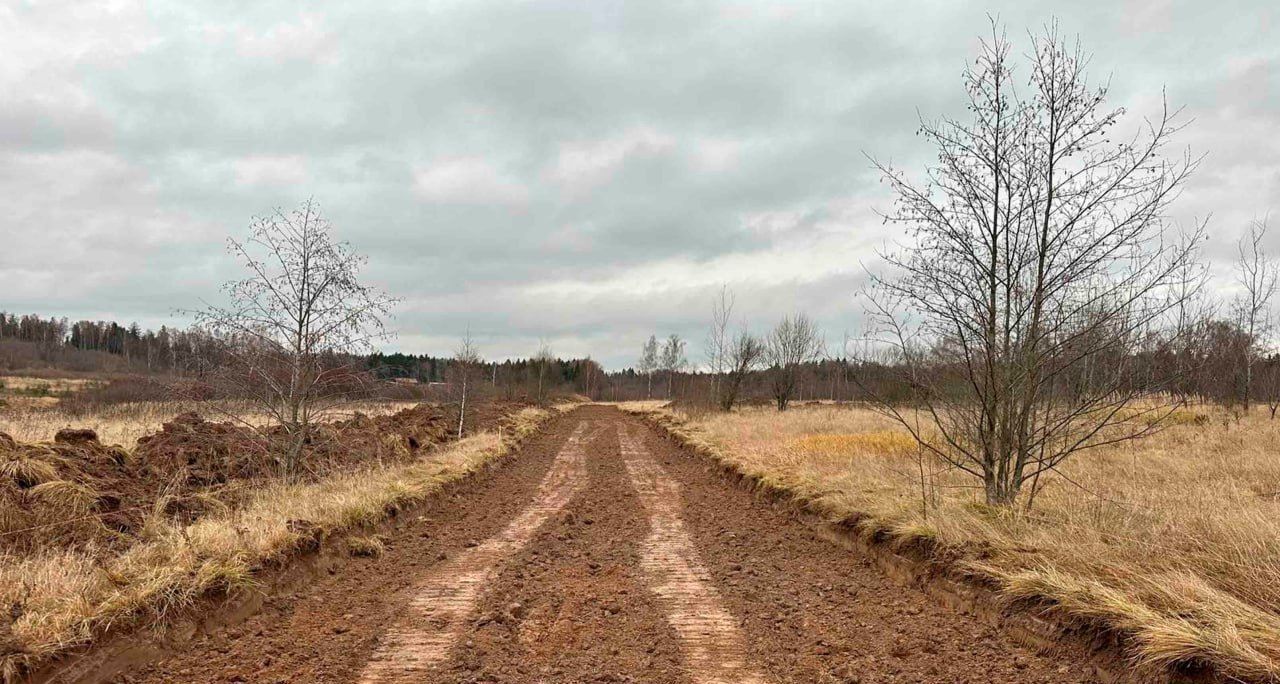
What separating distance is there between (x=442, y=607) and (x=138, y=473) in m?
8.47

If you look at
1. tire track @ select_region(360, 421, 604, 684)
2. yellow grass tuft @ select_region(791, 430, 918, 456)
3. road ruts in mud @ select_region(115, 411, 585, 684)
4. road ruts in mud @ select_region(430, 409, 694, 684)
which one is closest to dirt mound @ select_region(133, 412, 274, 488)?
road ruts in mud @ select_region(115, 411, 585, 684)

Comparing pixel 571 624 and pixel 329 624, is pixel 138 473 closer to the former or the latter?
pixel 329 624

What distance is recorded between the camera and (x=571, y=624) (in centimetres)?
534

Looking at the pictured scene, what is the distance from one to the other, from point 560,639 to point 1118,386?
634 centimetres

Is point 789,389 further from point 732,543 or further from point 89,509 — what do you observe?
point 89,509

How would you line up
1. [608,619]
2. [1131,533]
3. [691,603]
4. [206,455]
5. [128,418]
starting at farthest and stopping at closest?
1. [128,418]
2. [206,455]
3. [691,603]
4. [1131,533]
5. [608,619]

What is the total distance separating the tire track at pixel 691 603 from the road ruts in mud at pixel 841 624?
0.42 ft

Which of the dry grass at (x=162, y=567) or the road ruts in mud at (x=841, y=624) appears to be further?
the road ruts in mud at (x=841, y=624)

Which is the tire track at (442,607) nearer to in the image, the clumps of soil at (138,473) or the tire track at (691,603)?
the tire track at (691,603)

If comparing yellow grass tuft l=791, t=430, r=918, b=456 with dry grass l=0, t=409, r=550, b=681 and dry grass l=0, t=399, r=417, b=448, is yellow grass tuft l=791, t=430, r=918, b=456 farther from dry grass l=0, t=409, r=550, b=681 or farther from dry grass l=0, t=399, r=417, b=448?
dry grass l=0, t=409, r=550, b=681

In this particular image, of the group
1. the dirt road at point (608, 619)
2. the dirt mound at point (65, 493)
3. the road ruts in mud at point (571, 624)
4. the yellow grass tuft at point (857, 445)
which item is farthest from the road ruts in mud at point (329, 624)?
the yellow grass tuft at point (857, 445)

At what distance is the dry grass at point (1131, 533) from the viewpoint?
3.90m

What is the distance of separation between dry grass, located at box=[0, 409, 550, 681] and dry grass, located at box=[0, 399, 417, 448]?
196cm

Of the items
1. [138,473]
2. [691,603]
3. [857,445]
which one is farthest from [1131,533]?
[138,473]
